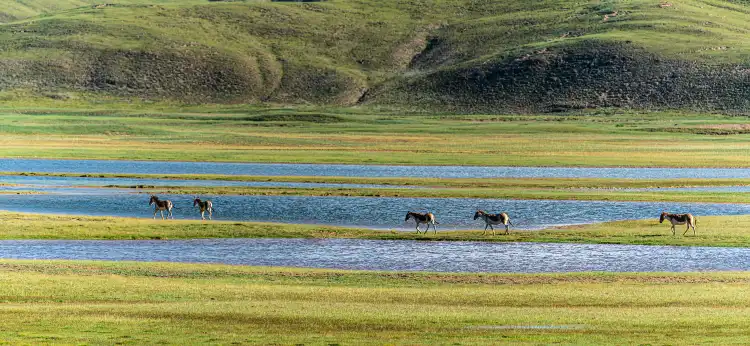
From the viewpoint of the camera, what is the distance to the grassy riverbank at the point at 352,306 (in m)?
22.3

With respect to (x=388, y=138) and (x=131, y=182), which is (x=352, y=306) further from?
(x=388, y=138)

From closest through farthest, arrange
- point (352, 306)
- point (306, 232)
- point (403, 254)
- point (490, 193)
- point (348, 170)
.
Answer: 1. point (352, 306)
2. point (403, 254)
3. point (306, 232)
4. point (490, 193)
5. point (348, 170)

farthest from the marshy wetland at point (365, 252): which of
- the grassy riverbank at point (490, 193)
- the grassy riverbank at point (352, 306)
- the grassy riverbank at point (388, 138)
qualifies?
the grassy riverbank at point (388, 138)

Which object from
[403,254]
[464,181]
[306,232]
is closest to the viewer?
[403,254]

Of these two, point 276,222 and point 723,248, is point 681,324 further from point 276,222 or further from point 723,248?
point 276,222

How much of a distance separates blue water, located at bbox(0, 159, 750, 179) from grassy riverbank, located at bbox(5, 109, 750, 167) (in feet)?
11.2

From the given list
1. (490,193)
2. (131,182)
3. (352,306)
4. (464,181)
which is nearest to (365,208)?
(490,193)

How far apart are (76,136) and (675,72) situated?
114414 millimetres

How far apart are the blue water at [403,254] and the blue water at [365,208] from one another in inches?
287

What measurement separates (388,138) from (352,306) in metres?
95.4

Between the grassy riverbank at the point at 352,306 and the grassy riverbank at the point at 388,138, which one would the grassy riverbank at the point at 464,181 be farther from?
the grassy riverbank at the point at 352,306

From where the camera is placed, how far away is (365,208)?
5491 cm

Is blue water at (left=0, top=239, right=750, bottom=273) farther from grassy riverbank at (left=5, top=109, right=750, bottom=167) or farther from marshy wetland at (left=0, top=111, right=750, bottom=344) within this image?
grassy riverbank at (left=5, top=109, right=750, bottom=167)

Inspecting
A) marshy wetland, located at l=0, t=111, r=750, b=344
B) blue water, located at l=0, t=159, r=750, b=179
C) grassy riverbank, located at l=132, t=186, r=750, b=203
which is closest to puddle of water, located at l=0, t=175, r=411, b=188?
marshy wetland, located at l=0, t=111, r=750, b=344
